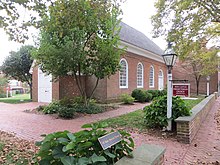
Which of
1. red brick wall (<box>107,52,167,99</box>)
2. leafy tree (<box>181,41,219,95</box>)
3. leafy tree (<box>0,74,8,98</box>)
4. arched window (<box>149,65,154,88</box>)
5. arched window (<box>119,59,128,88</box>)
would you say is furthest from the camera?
leafy tree (<box>0,74,8,98</box>)

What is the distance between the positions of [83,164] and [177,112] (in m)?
4.69

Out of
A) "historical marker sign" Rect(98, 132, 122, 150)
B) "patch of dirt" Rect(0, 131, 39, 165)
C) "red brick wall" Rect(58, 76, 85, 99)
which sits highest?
"red brick wall" Rect(58, 76, 85, 99)

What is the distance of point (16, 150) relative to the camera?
421 centimetres

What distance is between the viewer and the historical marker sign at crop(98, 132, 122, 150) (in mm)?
2148

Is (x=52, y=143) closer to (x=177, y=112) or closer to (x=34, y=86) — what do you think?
(x=177, y=112)

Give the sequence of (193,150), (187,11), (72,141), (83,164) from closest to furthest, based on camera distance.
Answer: (83,164) → (72,141) → (193,150) → (187,11)

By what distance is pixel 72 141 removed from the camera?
2.05 meters

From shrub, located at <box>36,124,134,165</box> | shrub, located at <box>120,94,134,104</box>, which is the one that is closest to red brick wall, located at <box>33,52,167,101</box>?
shrub, located at <box>120,94,134,104</box>

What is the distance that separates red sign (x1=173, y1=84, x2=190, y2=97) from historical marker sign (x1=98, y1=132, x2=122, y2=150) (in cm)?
390

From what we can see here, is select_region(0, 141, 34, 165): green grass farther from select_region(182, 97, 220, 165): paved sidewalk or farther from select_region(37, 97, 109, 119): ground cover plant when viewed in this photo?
select_region(37, 97, 109, 119): ground cover plant

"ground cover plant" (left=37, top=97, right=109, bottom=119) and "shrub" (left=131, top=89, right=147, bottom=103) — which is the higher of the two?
"shrub" (left=131, top=89, right=147, bottom=103)

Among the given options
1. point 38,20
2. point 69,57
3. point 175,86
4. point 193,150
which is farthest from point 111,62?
point 193,150

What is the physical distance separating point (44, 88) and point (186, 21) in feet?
39.8

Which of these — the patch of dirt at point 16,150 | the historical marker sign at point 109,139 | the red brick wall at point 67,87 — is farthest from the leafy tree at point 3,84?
the historical marker sign at point 109,139
